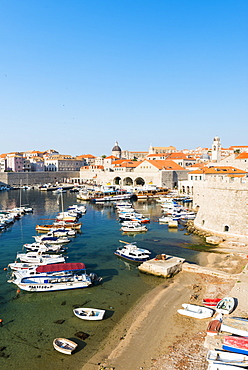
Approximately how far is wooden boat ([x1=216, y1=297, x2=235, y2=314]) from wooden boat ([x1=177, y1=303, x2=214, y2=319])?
0.45 m

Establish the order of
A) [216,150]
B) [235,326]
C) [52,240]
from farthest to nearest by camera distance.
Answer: [216,150]
[52,240]
[235,326]

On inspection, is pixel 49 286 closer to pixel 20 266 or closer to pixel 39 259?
pixel 20 266

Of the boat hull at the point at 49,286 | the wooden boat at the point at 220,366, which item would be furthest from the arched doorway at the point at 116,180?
the wooden boat at the point at 220,366

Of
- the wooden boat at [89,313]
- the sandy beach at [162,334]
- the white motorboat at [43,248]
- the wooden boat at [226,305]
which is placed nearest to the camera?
the sandy beach at [162,334]

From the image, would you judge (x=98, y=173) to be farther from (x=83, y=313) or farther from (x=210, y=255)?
(x=83, y=313)

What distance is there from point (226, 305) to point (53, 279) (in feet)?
32.3

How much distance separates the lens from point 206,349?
1114cm

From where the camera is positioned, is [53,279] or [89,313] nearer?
[89,313]

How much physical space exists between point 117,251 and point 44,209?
94.3 ft

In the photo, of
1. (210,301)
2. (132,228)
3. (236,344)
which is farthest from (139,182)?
(236,344)

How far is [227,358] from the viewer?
979 cm

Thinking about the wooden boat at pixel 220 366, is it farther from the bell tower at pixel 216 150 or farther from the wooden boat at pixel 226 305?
the bell tower at pixel 216 150

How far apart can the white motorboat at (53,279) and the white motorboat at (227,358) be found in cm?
900

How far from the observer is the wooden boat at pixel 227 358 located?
9.55 meters
